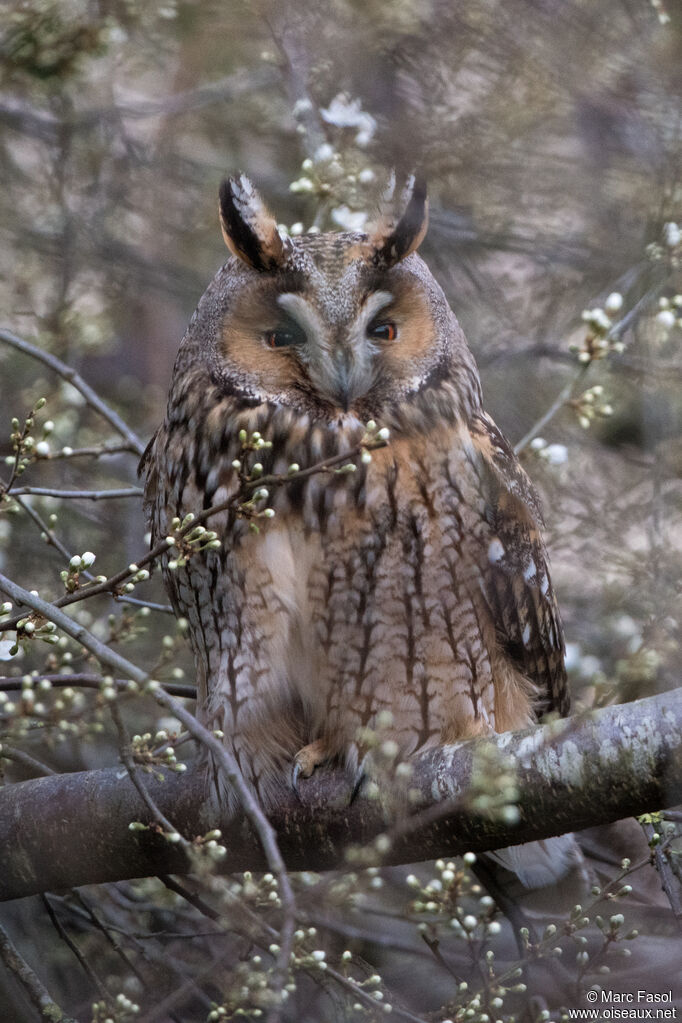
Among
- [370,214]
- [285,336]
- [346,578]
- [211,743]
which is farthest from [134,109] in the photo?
[211,743]

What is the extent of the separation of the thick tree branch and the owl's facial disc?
2.40ft

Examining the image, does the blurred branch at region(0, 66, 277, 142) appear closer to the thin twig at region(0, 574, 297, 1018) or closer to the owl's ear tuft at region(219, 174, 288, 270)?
the owl's ear tuft at region(219, 174, 288, 270)

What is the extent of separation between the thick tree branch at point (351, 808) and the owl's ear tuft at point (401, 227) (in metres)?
0.99

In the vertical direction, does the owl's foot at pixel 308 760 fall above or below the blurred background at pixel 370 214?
below

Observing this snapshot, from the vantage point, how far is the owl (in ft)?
7.68

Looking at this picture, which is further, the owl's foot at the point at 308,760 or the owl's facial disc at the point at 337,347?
the owl's foot at the point at 308,760

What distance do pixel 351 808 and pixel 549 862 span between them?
73cm

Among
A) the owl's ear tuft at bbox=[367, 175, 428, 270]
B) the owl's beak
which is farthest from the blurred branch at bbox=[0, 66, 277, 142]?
the owl's beak

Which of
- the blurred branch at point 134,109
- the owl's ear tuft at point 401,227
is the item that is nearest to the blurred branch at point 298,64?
the owl's ear tuft at point 401,227

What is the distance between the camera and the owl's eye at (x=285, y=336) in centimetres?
233

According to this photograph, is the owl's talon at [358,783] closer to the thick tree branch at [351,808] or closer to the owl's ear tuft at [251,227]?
the thick tree branch at [351,808]

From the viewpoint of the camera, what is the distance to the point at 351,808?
2.27 metres

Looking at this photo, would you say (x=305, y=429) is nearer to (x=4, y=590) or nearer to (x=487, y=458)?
(x=487, y=458)

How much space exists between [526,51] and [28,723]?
1752 mm
